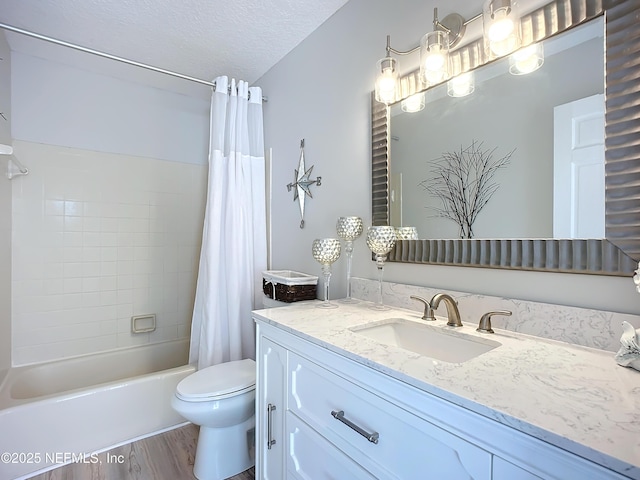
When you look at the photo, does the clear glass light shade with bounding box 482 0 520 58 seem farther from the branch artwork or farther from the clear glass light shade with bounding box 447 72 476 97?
the branch artwork

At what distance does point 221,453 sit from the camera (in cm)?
158

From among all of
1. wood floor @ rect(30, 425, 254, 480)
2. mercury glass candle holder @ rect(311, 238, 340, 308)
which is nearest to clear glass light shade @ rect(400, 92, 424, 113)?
mercury glass candle holder @ rect(311, 238, 340, 308)

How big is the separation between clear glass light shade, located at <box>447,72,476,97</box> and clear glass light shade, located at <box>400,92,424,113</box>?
0.13 m

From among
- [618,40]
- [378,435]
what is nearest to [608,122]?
[618,40]

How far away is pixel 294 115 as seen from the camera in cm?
210

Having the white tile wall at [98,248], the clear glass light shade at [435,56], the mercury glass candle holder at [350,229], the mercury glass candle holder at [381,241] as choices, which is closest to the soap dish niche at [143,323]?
the white tile wall at [98,248]

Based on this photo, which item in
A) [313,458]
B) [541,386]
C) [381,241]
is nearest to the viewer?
[541,386]

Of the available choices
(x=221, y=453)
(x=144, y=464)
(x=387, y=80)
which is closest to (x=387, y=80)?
(x=387, y=80)

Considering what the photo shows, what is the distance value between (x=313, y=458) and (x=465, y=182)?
3.51 feet

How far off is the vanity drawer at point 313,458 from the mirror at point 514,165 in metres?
0.75

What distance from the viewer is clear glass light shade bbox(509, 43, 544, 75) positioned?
1006mm

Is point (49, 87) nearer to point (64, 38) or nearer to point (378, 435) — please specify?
point (64, 38)

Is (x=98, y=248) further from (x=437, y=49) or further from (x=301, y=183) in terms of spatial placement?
(x=437, y=49)

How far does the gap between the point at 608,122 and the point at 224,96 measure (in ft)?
6.53
